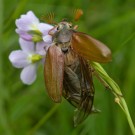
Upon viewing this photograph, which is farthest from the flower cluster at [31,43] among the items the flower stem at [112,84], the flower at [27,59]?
the flower stem at [112,84]

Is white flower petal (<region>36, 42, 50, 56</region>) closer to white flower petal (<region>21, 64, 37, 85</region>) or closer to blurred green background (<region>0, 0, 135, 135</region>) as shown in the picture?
white flower petal (<region>21, 64, 37, 85</region>)

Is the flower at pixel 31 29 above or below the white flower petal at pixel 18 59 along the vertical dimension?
above

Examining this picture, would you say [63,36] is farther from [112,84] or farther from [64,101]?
[64,101]

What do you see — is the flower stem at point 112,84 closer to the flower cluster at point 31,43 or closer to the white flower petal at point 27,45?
the flower cluster at point 31,43

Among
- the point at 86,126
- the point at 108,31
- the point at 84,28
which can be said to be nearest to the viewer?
the point at 86,126

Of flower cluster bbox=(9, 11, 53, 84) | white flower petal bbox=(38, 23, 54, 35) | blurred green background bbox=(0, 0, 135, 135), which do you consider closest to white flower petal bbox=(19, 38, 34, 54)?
flower cluster bbox=(9, 11, 53, 84)

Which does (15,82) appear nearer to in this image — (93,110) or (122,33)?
(122,33)

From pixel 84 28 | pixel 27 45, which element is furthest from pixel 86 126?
pixel 84 28
